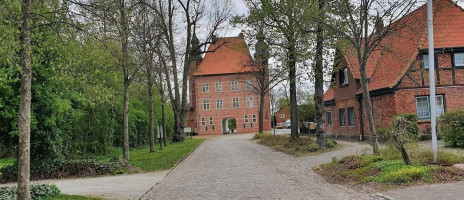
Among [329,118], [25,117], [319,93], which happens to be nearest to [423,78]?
[319,93]

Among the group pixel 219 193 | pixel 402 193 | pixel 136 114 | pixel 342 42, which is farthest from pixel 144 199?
pixel 136 114

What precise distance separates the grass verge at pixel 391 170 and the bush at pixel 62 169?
320 inches

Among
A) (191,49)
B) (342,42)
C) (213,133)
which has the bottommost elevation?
(213,133)

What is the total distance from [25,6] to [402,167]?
9202 millimetres

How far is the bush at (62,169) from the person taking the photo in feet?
52.5

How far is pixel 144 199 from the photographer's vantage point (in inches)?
410

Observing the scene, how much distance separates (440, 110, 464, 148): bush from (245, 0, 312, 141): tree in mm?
6794

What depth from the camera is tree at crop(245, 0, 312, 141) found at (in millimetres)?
19859

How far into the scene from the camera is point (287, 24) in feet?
73.0

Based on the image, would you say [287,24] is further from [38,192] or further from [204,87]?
[204,87]

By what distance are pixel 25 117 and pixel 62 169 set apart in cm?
958

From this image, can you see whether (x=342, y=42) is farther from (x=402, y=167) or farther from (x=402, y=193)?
(x=402, y=193)

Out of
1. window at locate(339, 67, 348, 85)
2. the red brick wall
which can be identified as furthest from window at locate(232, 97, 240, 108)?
window at locate(339, 67, 348, 85)

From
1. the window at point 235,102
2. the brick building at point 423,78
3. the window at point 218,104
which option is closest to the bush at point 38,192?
the brick building at point 423,78
